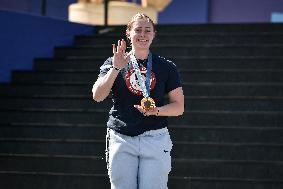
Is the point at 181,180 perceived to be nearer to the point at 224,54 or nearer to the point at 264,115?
the point at 264,115

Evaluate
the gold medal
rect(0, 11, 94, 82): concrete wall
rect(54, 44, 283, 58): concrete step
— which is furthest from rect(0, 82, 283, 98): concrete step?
the gold medal

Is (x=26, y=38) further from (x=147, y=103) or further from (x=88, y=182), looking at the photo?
(x=147, y=103)

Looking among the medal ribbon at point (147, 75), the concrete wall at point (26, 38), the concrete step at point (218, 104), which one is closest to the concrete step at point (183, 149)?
the concrete step at point (218, 104)

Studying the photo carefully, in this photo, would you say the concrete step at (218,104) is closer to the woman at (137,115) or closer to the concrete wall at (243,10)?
the woman at (137,115)

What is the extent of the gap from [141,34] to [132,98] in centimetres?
34

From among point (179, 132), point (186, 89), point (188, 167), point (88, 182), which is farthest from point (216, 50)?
point (88, 182)

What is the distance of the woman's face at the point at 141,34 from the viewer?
3.30 m

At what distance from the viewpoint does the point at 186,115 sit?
615 cm

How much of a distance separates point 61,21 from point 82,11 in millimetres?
3235

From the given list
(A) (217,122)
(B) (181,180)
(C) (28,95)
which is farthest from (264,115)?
(C) (28,95)

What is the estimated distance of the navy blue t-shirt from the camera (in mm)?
3295

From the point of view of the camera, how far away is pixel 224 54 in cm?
714

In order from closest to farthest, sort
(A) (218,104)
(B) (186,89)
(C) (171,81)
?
(C) (171,81), (A) (218,104), (B) (186,89)

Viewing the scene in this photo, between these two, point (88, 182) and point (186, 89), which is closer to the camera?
point (88, 182)
